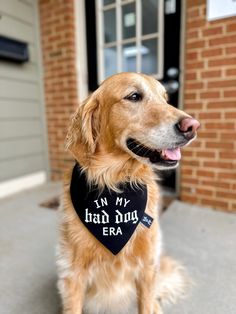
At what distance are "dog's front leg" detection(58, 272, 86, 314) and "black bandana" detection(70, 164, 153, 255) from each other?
18 centimetres

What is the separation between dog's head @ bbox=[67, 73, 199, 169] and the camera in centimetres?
101

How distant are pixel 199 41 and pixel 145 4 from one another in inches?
30.9

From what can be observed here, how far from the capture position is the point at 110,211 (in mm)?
1066

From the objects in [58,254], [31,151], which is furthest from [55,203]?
[58,254]

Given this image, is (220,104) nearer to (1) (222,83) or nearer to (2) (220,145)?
(1) (222,83)

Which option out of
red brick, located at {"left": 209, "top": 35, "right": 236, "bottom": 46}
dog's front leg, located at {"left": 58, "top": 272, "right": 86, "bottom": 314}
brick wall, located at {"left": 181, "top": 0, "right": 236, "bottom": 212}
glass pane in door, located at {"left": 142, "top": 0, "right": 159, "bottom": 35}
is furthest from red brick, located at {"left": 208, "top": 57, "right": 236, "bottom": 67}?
dog's front leg, located at {"left": 58, "top": 272, "right": 86, "bottom": 314}

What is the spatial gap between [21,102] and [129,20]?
1435mm

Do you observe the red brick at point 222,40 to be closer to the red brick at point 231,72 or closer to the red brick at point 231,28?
the red brick at point 231,28

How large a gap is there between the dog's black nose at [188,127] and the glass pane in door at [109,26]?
2.15 m

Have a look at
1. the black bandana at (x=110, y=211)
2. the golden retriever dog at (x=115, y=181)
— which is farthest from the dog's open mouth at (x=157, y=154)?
the black bandana at (x=110, y=211)

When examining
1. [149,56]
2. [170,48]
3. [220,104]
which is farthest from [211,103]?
[149,56]

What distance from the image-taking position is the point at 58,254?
1.10 metres

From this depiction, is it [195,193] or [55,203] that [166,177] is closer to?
[195,193]

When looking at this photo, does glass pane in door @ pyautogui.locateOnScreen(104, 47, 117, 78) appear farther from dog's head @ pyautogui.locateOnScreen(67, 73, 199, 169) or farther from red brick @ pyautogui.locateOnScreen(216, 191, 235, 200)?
dog's head @ pyautogui.locateOnScreen(67, 73, 199, 169)
